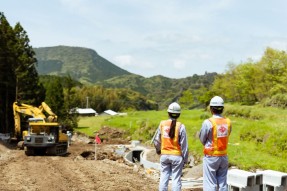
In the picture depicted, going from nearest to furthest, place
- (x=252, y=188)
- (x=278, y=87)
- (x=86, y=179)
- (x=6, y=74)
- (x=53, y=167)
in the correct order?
(x=252, y=188) < (x=86, y=179) < (x=53, y=167) < (x=6, y=74) < (x=278, y=87)

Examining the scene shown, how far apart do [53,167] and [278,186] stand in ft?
39.4

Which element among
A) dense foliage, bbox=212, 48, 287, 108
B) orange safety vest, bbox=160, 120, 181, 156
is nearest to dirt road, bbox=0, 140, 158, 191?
orange safety vest, bbox=160, 120, 181, 156

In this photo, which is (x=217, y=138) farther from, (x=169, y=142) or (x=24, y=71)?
(x=24, y=71)

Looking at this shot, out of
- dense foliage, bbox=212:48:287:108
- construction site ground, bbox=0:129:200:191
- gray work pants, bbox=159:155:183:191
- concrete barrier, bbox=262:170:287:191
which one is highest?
dense foliage, bbox=212:48:287:108

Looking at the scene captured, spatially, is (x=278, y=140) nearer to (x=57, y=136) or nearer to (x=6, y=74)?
(x=57, y=136)

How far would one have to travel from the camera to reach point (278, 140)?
2066 cm

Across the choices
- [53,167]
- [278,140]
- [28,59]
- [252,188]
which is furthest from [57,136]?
[28,59]

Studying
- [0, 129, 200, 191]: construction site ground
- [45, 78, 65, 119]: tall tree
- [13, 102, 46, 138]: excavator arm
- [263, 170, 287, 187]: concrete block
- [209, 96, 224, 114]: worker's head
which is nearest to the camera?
[209, 96, 224, 114]: worker's head

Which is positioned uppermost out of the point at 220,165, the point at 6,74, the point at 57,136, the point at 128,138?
the point at 6,74

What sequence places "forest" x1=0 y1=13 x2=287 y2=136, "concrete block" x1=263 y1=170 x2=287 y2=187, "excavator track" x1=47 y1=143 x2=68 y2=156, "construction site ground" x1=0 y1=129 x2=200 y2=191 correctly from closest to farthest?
"concrete block" x1=263 y1=170 x2=287 y2=187 < "construction site ground" x1=0 y1=129 x2=200 y2=191 < "excavator track" x1=47 y1=143 x2=68 y2=156 < "forest" x1=0 y1=13 x2=287 y2=136

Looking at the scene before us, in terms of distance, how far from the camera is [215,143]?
8062mm

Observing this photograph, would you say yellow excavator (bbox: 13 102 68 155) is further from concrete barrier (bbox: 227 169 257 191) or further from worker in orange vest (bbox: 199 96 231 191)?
worker in orange vest (bbox: 199 96 231 191)

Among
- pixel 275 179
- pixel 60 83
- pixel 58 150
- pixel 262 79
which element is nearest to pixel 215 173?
pixel 275 179

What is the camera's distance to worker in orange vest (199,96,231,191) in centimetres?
805
